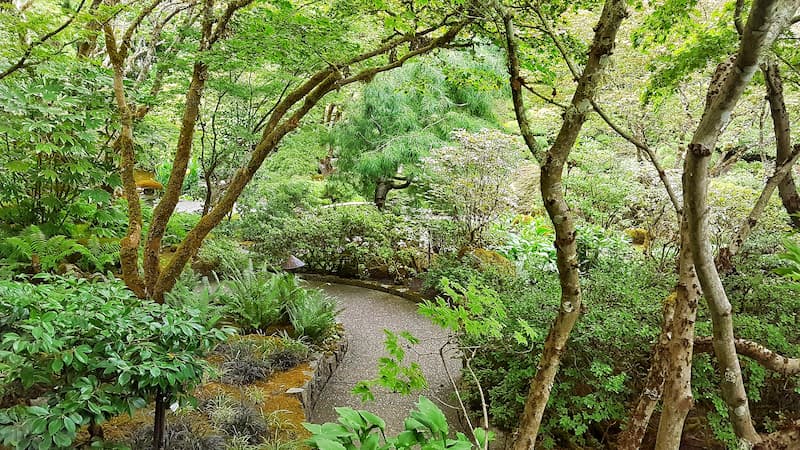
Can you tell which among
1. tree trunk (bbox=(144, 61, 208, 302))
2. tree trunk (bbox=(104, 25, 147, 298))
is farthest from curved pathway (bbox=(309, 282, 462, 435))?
tree trunk (bbox=(104, 25, 147, 298))

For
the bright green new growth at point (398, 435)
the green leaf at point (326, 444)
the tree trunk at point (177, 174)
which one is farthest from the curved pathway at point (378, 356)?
the tree trunk at point (177, 174)

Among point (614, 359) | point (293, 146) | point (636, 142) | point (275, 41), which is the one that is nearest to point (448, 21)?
point (275, 41)

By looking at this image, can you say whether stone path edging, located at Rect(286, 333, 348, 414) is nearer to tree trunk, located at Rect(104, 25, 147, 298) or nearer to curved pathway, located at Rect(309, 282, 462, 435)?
curved pathway, located at Rect(309, 282, 462, 435)

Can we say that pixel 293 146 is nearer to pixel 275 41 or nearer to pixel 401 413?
pixel 275 41

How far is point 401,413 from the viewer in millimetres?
3090

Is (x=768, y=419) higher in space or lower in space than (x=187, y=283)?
higher

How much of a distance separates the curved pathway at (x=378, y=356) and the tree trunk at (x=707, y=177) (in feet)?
3.58

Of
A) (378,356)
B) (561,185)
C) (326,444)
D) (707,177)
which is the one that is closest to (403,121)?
(378,356)

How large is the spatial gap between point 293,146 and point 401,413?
4.39 meters

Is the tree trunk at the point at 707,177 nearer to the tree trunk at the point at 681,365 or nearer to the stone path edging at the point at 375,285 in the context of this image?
the tree trunk at the point at 681,365

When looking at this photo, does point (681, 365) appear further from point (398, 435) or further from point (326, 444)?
point (326, 444)

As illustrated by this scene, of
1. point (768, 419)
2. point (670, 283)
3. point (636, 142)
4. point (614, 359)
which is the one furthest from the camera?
point (670, 283)

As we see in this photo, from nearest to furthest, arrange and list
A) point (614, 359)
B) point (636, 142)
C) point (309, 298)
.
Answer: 1. point (636, 142)
2. point (614, 359)
3. point (309, 298)

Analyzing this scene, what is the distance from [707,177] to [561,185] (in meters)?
0.35
